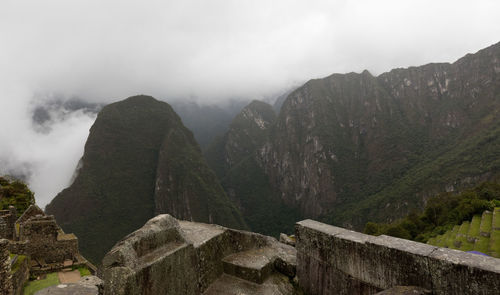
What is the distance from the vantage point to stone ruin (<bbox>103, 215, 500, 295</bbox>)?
2.57 metres

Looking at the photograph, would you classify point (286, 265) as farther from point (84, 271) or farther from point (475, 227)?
point (475, 227)

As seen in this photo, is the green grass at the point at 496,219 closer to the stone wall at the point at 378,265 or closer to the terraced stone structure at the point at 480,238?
the terraced stone structure at the point at 480,238

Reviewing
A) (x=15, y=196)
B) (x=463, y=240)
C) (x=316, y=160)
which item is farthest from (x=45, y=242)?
(x=316, y=160)

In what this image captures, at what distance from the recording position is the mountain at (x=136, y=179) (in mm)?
93713

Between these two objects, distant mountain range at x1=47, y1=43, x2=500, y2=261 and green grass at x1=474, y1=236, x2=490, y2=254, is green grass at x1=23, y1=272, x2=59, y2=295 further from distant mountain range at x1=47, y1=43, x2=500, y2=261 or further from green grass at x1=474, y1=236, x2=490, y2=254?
distant mountain range at x1=47, y1=43, x2=500, y2=261

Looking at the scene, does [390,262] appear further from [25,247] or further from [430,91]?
[430,91]

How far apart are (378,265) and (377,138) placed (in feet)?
612

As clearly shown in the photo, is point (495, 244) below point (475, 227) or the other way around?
the other way around

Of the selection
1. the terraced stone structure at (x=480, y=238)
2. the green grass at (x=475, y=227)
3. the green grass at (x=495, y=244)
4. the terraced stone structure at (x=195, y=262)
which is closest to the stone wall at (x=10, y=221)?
the terraced stone structure at (x=195, y=262)

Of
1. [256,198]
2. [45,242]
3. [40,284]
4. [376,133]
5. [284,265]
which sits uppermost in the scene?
[284,265]

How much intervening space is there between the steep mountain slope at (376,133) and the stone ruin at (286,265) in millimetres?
112987

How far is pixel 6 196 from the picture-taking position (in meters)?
21.2

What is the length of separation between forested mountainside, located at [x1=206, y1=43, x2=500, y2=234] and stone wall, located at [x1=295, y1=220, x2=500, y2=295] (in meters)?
109

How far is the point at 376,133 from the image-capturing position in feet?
569
